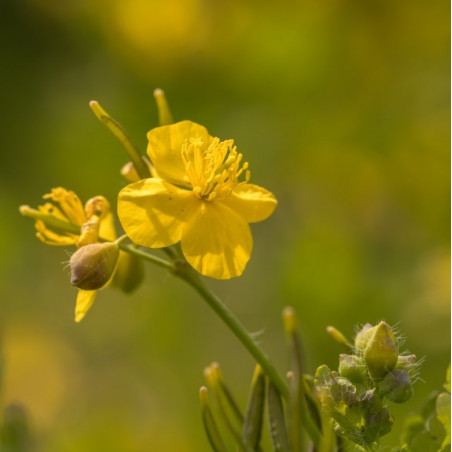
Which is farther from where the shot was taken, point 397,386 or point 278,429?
point 278,429

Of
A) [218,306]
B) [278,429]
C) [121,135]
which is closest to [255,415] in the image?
[278,429]

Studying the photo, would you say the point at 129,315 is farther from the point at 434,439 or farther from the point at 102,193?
the point at 434,439

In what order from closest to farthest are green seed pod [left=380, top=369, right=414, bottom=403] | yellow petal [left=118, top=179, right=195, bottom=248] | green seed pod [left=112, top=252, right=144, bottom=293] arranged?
green seed pod [left=380, top=369, right=414, bottom=403], yellow petal [left=118, top=179, right=195, bottom=248], green seed pod [left=112, top=252, right=144, bottom=293]

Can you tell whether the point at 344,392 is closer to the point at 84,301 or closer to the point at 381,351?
the point at 381,351

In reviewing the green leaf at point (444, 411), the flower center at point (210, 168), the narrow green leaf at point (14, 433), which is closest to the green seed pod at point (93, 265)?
the flower center at point (210, 168)

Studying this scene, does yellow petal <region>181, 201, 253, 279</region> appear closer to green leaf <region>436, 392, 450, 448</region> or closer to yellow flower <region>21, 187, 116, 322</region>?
yellow flower <region>21, 187, 116, 322</region>

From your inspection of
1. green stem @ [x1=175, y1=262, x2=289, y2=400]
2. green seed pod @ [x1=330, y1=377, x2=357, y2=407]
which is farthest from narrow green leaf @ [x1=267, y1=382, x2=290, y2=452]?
green seed pod @ [x1=330, y1=377, x2=357, y2=407]
